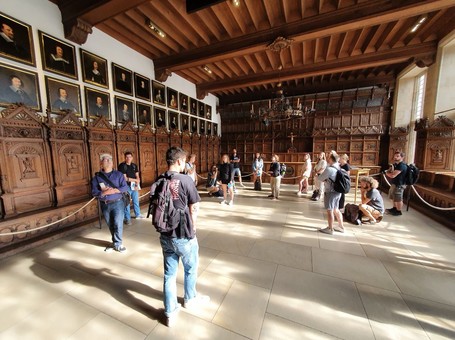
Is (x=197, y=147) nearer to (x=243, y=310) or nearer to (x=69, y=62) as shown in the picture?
(x=69, y=62)

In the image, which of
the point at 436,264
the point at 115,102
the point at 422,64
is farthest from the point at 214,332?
the point at 422,64

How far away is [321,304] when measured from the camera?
6.74 feet

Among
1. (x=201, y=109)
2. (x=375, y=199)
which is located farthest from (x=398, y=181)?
(x=201, y=109)

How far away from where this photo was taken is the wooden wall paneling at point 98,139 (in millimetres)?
4766

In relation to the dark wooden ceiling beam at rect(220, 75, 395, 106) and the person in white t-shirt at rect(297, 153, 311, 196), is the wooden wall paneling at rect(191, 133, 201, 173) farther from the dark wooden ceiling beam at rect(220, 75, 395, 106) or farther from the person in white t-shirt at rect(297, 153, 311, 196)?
the person in white t-shirt at rect(297, 153, 311, 196)

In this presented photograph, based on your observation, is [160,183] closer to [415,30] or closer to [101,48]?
[101,48]

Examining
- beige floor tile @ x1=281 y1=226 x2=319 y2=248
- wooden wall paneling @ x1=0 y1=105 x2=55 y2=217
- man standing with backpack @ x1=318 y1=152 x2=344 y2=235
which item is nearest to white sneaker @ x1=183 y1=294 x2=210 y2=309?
beige floor tile @ x1=281 y1=226 x2=319 y2=248

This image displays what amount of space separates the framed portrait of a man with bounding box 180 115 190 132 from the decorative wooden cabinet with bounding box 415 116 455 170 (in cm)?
924

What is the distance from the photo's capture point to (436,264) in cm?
279

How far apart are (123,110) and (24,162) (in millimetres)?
2849

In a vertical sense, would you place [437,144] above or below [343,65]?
below

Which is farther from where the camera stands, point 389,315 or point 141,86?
point 141,86

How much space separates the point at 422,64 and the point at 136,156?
10.5 metres

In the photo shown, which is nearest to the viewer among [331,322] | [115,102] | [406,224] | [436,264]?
[331,322]
